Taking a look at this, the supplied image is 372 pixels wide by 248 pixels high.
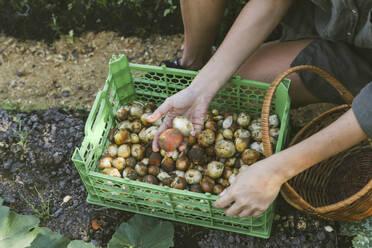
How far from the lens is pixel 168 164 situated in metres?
1.65

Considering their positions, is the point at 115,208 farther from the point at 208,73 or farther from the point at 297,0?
the point at 297,0

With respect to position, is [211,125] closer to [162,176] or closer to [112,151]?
[162,176]

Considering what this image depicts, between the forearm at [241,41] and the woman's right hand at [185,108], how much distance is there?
3cm

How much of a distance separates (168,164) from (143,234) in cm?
29

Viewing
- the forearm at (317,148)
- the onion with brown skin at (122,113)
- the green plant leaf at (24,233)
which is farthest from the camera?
the onion with brown skin at (122,113)

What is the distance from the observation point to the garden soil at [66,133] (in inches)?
67.4

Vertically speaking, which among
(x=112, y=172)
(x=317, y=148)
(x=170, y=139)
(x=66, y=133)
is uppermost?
(x=317, y=148)

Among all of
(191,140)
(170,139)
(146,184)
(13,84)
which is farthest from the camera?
(13,84)

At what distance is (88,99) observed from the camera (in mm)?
2199

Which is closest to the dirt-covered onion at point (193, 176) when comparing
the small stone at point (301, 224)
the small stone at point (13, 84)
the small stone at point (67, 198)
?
the small stone at point (301, 224)

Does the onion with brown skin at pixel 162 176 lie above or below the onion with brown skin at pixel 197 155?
below

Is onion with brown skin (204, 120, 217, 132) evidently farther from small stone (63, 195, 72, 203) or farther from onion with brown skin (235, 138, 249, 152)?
small stone (63, 195, 72, 203)

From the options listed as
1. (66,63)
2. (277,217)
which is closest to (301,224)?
(277,217)

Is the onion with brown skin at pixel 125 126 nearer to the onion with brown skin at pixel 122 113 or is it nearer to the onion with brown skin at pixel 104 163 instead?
the onion with brown skin at pixel 122 113
